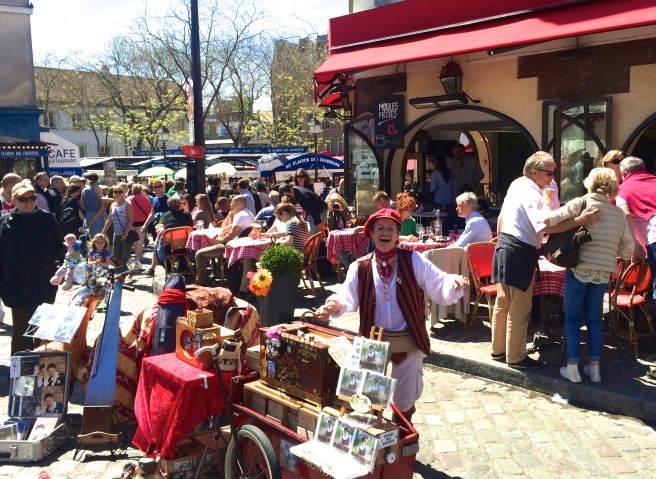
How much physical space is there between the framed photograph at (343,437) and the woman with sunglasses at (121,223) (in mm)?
8977

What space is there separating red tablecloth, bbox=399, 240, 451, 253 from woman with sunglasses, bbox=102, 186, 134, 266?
5321 millimetres

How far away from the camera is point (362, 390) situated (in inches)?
Answer: 133

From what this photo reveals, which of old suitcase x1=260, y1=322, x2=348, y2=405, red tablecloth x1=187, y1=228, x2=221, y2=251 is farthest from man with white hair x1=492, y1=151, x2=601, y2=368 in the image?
red tablecloth x1=187, y1=228, x2=221, y2=251

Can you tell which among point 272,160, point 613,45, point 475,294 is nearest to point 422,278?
point 475,294

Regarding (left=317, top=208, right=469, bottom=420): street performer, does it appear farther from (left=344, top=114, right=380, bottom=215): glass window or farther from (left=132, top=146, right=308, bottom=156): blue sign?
(left=132, top=146, right=308, bottom=156): blue sign

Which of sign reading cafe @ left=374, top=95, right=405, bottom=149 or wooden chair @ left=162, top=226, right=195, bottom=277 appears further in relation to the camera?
sign reading cafe @ left=374, top=95, right=405, bottom=149

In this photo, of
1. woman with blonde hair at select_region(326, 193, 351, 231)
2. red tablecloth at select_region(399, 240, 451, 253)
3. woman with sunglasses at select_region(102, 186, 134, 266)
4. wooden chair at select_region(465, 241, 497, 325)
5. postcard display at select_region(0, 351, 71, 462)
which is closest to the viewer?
postcard display at select_region(0, 351, 71, 462)

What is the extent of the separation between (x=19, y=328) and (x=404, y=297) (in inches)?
172

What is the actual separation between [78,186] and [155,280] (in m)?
2.80

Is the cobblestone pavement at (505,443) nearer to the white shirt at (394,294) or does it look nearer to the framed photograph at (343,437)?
the white shirt at (394,294)

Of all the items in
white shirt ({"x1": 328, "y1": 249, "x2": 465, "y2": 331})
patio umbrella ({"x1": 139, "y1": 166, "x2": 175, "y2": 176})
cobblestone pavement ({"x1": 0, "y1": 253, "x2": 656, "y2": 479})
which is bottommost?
cobblestone pavement ({"x1": 0, "y1": 253, "x2": 656, "y2": 479})

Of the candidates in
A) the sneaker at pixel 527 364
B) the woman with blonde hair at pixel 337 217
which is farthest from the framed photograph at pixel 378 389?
the woman with blonde hair at pixel 337 217

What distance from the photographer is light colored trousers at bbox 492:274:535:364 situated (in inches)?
237

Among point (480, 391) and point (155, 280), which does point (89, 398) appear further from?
point (155, 280)
